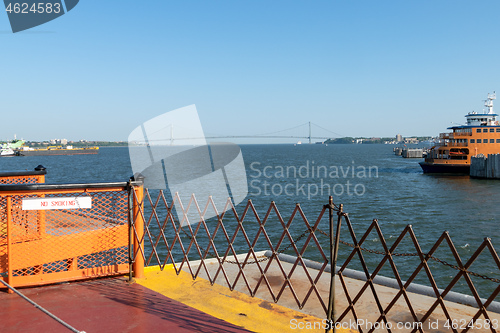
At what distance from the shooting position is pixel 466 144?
59906 mm

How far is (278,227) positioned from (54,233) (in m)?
16.9

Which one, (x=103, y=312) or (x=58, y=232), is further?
(x=58, y=232)

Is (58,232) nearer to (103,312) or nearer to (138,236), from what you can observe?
(138,236)

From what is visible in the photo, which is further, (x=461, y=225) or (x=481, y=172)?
(x=481, y=172)

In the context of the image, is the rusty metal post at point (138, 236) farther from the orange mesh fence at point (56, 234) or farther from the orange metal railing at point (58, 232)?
the orange mesh fence at point (56, 234)

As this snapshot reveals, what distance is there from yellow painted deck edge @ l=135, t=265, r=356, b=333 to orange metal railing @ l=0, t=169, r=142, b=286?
0.75m

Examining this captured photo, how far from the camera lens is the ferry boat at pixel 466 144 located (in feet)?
196

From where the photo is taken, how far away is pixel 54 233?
7277 mm

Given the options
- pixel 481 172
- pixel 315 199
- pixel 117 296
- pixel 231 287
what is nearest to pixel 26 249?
pixel 117 296

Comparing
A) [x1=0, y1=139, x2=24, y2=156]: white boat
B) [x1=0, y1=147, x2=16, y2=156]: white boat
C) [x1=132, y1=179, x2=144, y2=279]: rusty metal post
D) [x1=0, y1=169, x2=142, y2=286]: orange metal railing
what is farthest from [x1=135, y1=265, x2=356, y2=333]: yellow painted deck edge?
Answer: [x1=0, y1=139, x2=24, y2=156]: white boat

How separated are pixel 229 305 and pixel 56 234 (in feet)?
11.8

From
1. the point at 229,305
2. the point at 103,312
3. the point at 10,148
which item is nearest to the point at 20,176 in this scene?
the point at 103,312

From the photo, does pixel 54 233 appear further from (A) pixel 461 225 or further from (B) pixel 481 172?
(B) pixel 481 172

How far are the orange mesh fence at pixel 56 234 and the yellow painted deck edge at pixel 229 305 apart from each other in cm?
98
